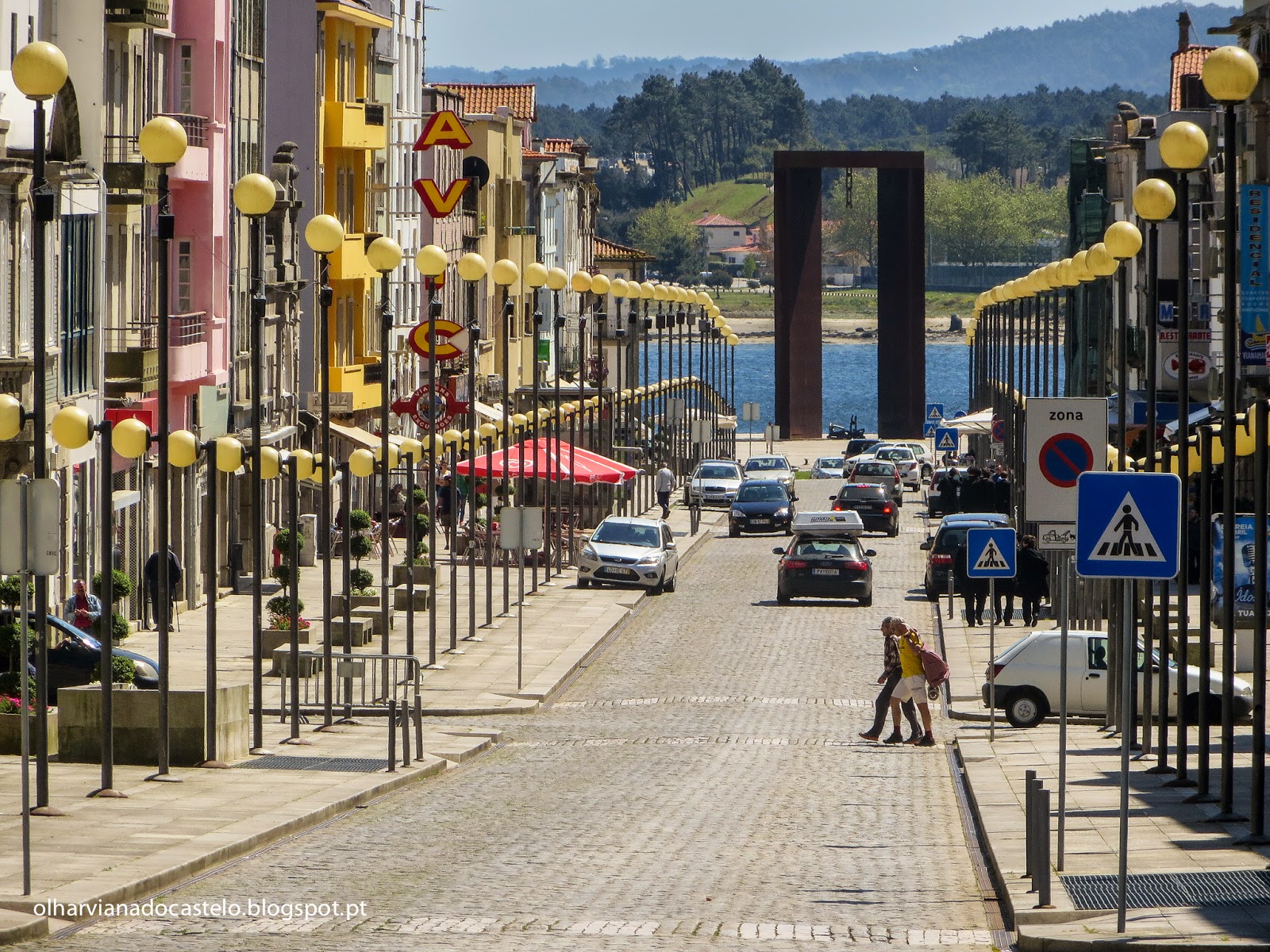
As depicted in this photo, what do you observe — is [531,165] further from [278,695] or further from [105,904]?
[105,904]

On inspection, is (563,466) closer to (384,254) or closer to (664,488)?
(664,488)

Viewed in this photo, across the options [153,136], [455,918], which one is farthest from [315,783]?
[455,918]

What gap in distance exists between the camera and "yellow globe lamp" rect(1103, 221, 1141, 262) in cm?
2364

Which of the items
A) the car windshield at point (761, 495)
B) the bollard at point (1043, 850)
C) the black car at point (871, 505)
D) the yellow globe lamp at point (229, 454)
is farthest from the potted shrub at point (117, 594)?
the black car at point (871, 505)

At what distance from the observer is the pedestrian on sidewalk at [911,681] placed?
86.7 ft

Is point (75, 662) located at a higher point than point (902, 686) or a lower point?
higher

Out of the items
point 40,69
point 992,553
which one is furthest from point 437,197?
point 40,69

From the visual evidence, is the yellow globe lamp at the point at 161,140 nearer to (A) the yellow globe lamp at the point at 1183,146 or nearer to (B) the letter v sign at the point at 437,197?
(A) the yellow globe lamp at the point at 1183,146

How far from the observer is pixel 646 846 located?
58.9 feet

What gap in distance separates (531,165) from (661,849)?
8852 cm

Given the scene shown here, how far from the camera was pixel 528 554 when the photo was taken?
170 feet

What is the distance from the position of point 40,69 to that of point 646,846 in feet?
23.7

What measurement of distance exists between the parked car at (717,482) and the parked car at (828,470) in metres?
10.5

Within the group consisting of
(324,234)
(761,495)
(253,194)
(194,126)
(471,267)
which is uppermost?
(194,126)
